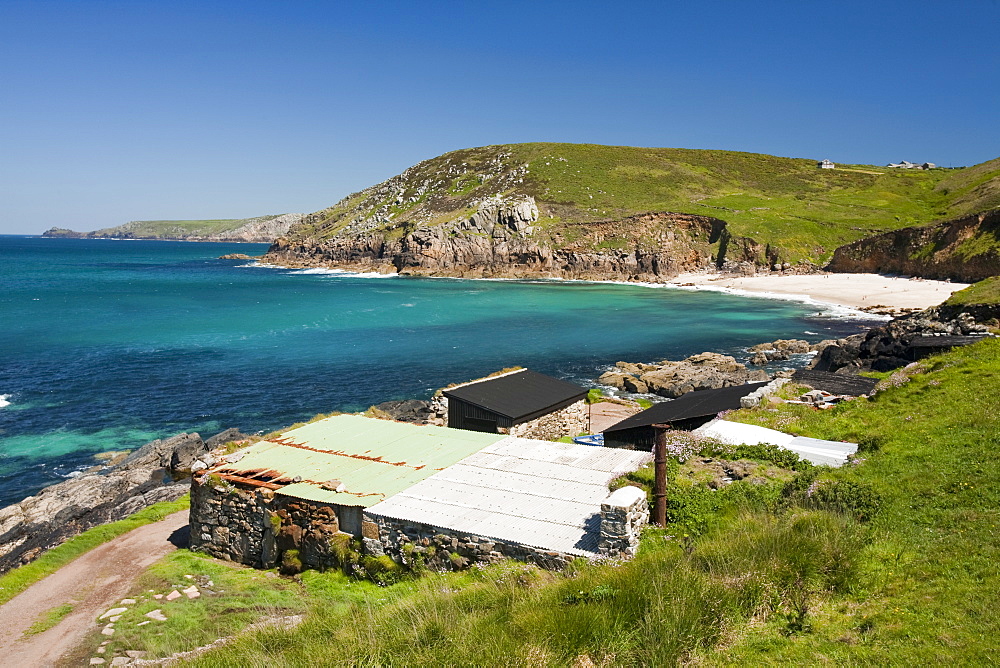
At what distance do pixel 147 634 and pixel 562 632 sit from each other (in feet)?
33.2

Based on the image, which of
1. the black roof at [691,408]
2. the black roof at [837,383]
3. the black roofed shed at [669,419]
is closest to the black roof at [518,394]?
the black roof at [691,408]

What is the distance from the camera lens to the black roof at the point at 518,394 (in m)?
24.2

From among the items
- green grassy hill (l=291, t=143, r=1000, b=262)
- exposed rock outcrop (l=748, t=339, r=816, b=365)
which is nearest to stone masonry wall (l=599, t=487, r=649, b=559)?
exposed rock outcrop (l=748, t=339, r=816, b=365)

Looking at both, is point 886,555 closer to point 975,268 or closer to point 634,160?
point 975,268

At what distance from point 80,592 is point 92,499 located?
367 inches

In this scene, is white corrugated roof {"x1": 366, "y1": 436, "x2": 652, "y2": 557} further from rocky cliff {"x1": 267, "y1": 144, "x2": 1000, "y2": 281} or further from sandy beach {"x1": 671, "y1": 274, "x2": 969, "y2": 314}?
rocky cliff {"x1": 267, "y1": 144, "x2": 1000, "y2": 281}

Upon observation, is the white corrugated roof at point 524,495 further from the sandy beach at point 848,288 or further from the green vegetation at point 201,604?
the sandy beach at point 848,288

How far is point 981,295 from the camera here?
42688 mm

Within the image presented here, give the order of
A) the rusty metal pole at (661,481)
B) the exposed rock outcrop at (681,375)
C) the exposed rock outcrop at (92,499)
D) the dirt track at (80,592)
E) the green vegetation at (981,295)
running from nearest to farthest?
the rusty metal pole at (661,481)
the dirt track at (80,592)
the exposed rock outcrop at (92,499)
the exposed rock outcrop at (681,375)
the green vegetation at (981,295)

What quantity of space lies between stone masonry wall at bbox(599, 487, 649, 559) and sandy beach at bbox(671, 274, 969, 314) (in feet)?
227

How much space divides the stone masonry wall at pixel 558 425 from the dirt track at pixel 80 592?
12.2 meters

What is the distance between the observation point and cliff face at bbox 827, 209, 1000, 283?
76.9 meters

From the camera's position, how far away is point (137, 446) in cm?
3278

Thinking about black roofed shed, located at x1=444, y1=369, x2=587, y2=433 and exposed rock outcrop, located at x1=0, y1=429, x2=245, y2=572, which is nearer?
exposed rock outcrop, located at x1=0, y1=429, x2=245, y2=572
